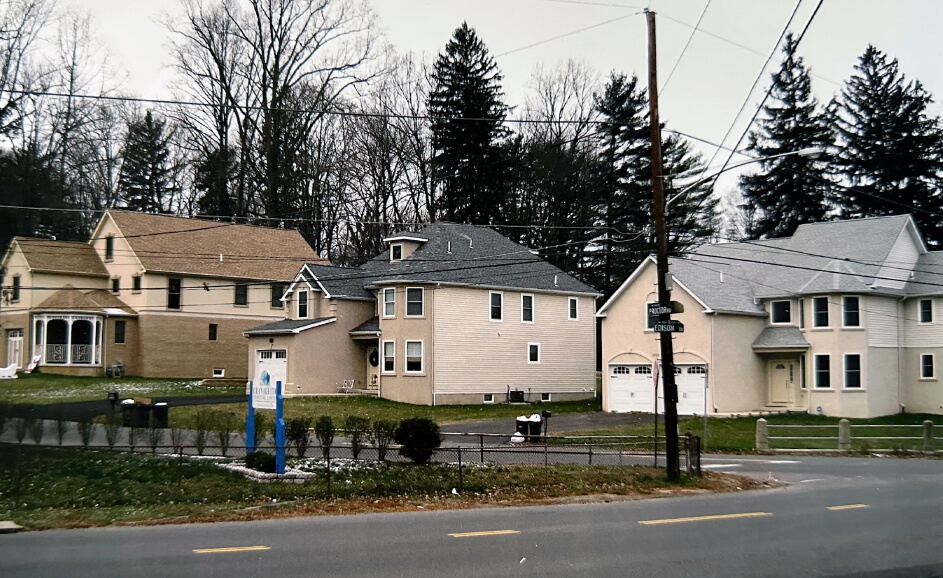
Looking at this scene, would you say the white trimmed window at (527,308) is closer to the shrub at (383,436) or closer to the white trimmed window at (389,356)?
the white trimmed window at (389,356)

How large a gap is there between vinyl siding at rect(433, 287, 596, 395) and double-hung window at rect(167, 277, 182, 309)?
18.3 meters

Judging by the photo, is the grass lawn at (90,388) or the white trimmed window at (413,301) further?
the white trimmed window at (413,301)

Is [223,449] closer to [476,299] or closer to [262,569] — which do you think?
[262,569]

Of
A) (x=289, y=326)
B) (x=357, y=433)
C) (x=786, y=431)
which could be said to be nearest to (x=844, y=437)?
(x=786, y=431)

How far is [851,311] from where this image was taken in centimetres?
4072

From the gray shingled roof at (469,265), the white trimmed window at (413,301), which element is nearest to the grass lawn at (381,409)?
the white trimmed window at (413,301)

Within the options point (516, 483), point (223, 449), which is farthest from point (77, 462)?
point (516, 483)

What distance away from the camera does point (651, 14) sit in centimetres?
2092

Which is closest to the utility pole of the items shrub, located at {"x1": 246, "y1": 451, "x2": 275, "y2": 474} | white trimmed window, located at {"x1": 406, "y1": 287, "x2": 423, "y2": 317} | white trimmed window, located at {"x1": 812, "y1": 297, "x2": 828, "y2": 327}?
shrub, located at {"x1": 246, "y1": 451, "x2": 275, "y2": 474}

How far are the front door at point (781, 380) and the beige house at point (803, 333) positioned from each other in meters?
0.05

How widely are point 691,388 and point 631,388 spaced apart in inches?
120

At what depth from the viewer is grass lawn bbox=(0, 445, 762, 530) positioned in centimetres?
1567

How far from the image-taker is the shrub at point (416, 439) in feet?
71.3

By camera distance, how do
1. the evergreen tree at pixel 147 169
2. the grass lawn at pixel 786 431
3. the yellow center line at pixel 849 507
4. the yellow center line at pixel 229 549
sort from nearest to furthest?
the yellow center line at pixel 229 549 < the yellow center line at pixel 849 507 < the grass lawn at pixel 786 431 < the evergreen tree at pixel 147 169
